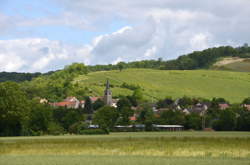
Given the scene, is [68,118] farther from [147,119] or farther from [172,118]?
[172,118]

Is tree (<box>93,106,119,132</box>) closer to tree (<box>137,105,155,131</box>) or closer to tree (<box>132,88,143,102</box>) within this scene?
Answer: tree (<box>137,105,155,131</box>)

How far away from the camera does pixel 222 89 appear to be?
19238 centimetres

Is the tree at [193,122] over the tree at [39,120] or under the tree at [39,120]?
under

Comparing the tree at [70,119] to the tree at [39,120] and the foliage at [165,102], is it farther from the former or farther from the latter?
the foliage at [165,102]

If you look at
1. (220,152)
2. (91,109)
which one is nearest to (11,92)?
(220,152)

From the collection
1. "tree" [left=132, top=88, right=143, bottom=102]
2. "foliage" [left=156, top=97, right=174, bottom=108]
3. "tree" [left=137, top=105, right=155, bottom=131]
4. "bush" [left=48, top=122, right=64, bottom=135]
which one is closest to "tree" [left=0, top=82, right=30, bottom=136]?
"bush" [left=48, top=122, right=64, bottom=135]

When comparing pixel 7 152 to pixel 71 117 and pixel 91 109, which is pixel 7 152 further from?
pixel 91 109

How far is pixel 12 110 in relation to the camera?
308 ft

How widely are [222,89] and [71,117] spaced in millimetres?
82640

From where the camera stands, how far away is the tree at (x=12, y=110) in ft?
306

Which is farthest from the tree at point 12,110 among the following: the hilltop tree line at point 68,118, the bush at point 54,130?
the bush at point 54,130

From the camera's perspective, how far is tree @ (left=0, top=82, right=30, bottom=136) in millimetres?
93375

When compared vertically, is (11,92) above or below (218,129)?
above

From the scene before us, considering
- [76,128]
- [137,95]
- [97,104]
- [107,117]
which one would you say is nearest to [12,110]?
[76,128]
